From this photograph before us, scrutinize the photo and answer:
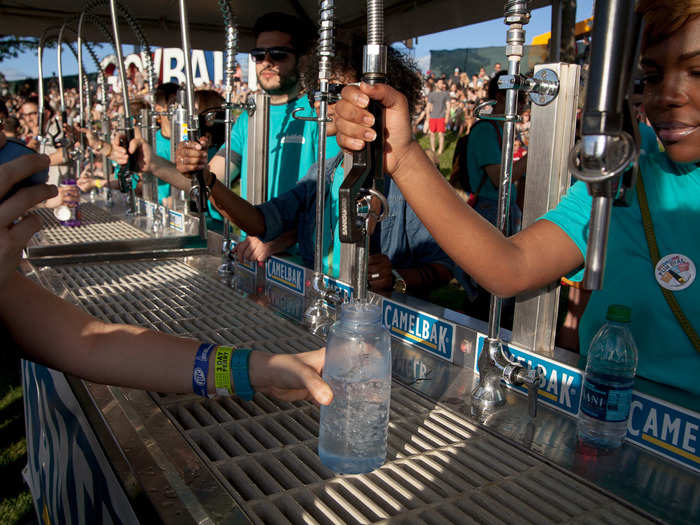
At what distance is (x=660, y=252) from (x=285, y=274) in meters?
1.15

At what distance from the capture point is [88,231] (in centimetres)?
276

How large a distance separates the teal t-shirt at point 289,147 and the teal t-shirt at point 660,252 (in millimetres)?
1458

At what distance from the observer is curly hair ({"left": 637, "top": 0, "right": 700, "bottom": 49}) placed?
3.01 feet

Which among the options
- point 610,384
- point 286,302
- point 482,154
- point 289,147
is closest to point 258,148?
point 289,147

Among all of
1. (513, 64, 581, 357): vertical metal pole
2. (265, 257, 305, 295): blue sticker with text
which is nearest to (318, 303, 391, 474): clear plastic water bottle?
(513, 64, 581, 357): vertical metal pole

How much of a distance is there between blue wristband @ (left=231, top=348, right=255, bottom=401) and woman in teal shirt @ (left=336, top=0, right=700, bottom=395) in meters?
0.43

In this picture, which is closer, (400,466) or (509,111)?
(400,466)

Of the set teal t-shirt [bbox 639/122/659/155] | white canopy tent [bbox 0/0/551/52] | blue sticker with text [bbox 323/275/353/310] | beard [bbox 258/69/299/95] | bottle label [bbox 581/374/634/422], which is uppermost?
white canopy tent [bbox 0/0/551/52]

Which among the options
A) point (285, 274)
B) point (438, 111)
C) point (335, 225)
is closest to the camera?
point (285, 274)

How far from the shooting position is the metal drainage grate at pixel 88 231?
248 centimetres

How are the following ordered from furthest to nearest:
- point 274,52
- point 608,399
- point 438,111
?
point 438,111, point 274,52, point 608,399

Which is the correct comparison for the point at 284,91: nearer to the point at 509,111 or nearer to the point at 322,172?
the point at 322,172

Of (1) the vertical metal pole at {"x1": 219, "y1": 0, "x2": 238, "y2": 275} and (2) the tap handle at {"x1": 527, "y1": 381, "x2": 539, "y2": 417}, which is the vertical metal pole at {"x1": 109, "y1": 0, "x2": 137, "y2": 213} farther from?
(2) the tap handle at {"x1": 527, "y1": 381, "x2": 539, "y2": 417}

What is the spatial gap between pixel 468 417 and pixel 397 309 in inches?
17.9
